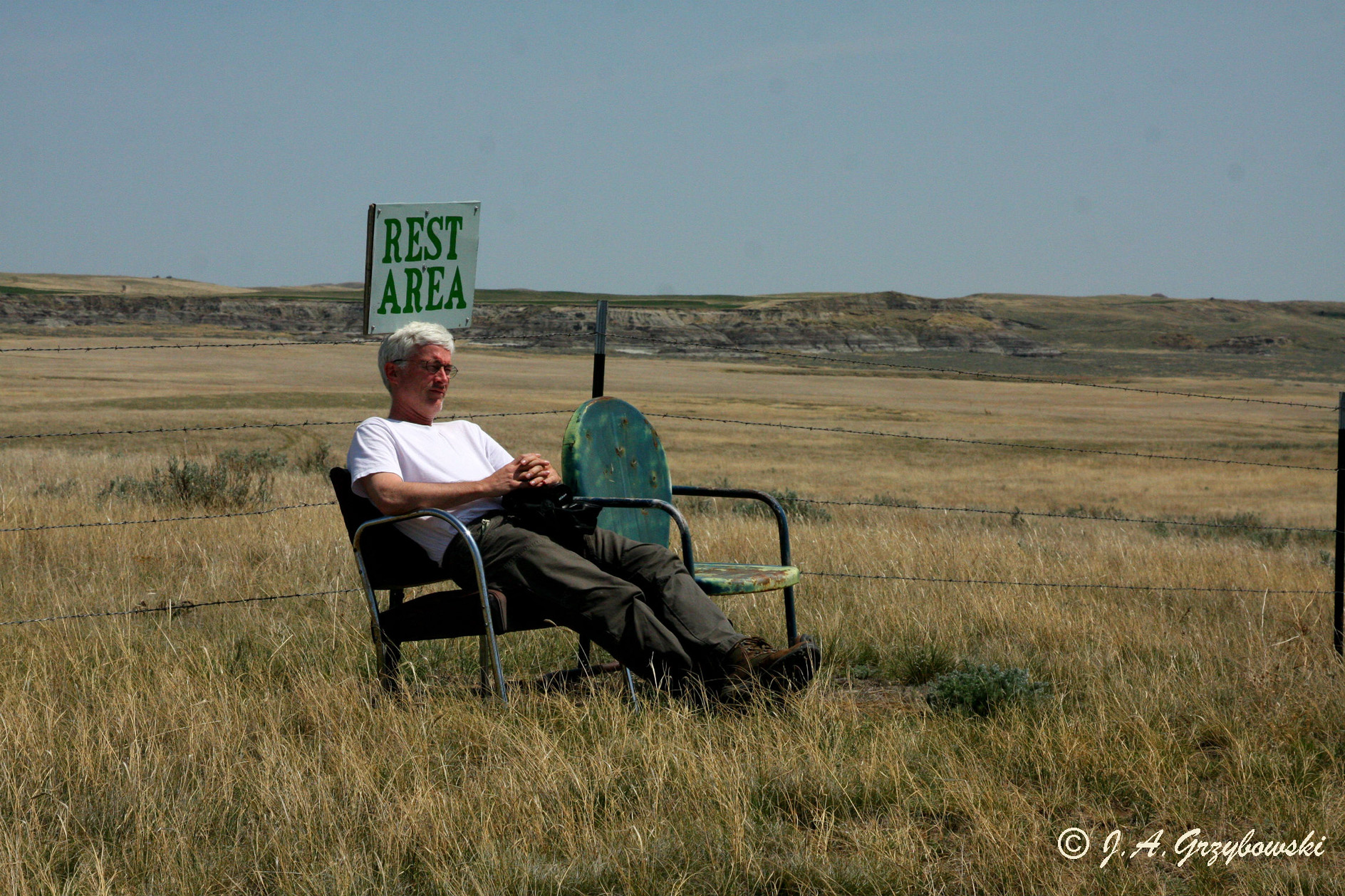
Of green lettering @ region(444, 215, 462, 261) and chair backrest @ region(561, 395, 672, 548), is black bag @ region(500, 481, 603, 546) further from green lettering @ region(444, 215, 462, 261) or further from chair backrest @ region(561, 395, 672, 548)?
green lettering @ region(444, 215, 462, 261)

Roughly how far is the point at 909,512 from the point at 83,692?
430 inches

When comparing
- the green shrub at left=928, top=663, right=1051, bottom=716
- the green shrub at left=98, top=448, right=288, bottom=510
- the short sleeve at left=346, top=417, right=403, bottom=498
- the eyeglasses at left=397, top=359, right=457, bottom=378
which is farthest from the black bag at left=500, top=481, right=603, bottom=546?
the green shrub at left=98, top=448, right=288, bottom=510

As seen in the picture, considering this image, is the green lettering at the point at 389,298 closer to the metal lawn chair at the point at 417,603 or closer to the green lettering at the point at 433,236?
the green lettering at the point at 433,236

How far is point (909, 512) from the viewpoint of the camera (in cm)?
1392

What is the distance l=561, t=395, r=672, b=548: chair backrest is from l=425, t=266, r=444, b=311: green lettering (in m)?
1.04

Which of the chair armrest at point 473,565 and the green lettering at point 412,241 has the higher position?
the green lettering at point 412,241

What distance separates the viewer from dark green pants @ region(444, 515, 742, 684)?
12.5 ft

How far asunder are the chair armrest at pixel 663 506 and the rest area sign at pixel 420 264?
1362 millimetres

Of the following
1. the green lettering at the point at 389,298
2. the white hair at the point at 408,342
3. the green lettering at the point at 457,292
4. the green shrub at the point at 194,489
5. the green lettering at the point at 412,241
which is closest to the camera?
the white hair at the point at 408,342

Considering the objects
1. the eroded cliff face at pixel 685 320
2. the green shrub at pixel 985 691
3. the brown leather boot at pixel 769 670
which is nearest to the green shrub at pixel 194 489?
the brown leather boot at pixel 769 670

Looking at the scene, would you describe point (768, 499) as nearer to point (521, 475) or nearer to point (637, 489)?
point (637, 489)

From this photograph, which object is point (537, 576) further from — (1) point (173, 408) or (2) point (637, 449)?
Answer: (1) point (173, 408)

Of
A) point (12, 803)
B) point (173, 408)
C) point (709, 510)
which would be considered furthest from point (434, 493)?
point (173, 408)

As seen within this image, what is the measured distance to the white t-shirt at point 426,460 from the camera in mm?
4039
